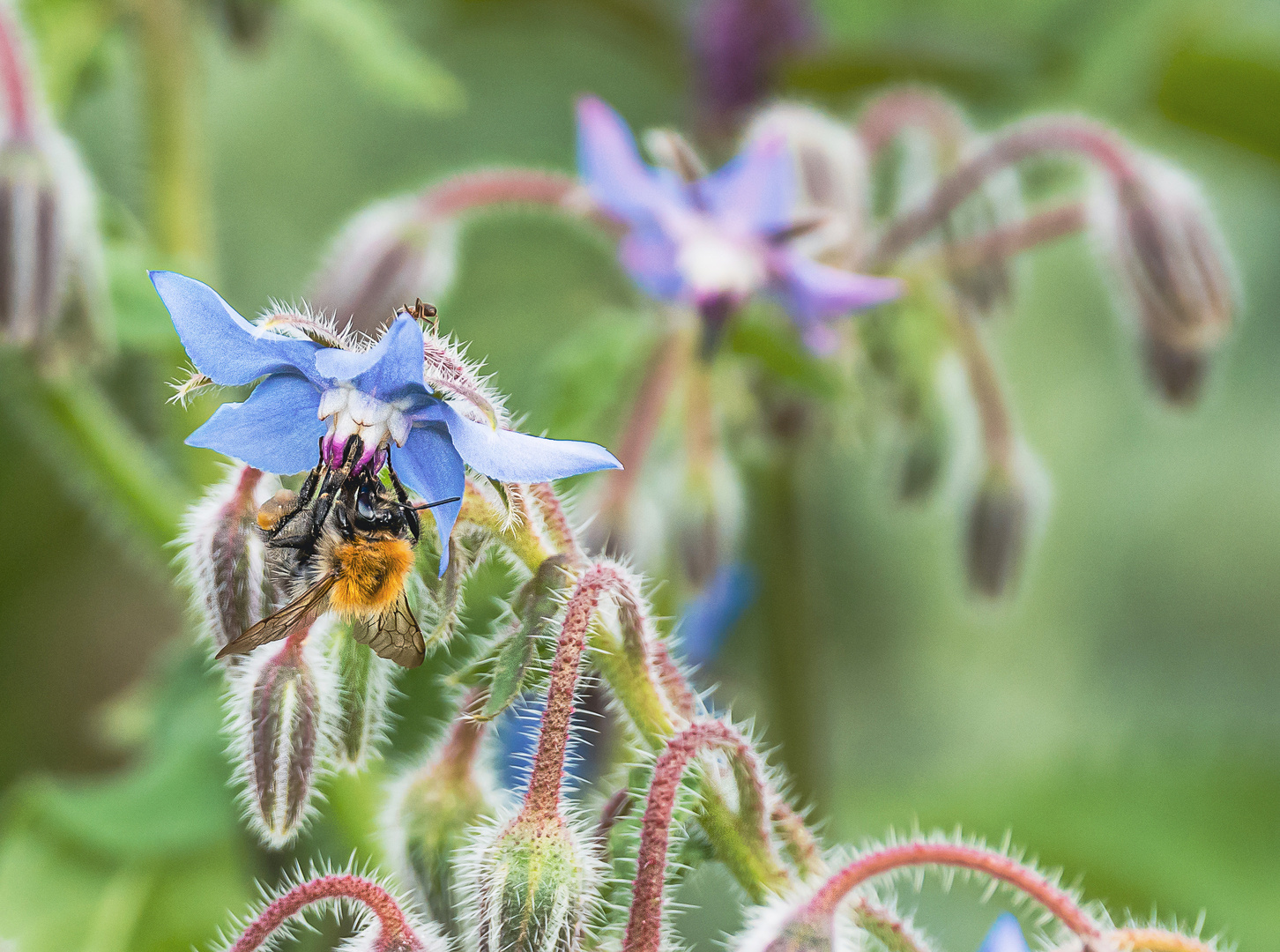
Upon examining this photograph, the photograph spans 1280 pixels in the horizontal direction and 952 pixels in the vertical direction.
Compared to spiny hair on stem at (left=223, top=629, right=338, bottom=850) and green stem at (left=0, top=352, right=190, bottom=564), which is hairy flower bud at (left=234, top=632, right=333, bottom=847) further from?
green stem at (left=0, top=352, right=190, bottom=564)

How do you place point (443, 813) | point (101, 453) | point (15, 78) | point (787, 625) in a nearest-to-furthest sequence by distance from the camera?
point (443, 813)
point (15, 78)
point (101, 453)
point (787, 625)

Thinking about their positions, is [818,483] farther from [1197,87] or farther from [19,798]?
[19,798]

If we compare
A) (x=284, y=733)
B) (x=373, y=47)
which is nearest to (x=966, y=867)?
(x=284, y=733)

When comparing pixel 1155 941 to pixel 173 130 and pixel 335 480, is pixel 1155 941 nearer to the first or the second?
pixel 335 480

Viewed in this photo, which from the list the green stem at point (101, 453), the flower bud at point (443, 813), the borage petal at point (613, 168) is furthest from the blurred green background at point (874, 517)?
the flower bud at point (443, 813)

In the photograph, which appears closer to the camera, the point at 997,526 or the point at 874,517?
the point at 997,526

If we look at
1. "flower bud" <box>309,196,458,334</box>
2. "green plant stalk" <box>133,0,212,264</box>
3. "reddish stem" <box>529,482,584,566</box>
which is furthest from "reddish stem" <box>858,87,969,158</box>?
"reddish stem" <box>529,482,584,566</box>
